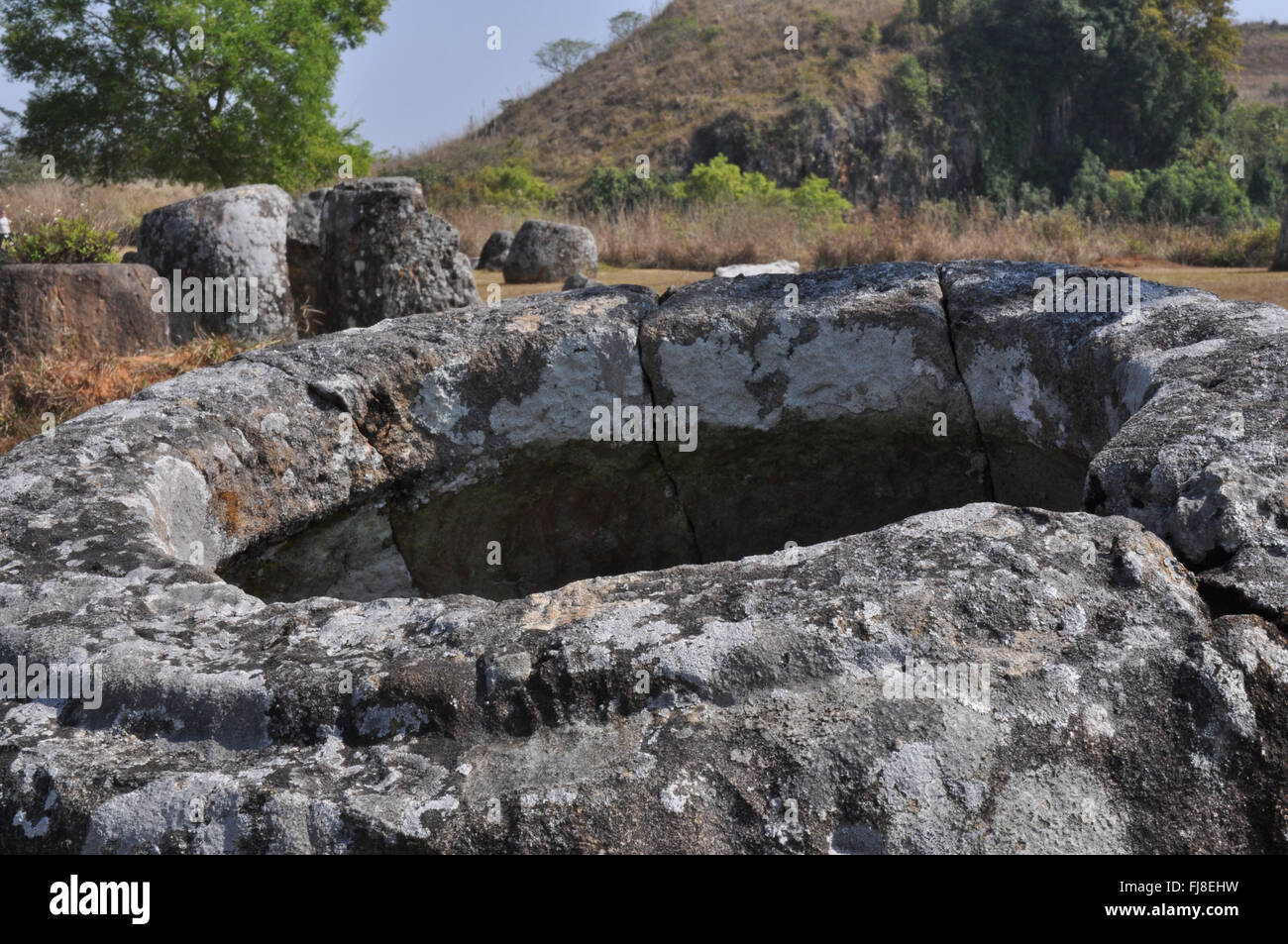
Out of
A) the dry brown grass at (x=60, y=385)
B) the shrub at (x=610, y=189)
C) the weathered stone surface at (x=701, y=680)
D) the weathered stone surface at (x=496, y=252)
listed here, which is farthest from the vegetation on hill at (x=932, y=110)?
the weathered stone surface at (x=701, y=680)

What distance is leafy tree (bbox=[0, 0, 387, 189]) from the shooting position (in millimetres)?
13812

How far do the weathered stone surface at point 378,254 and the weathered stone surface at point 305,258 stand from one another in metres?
0.07

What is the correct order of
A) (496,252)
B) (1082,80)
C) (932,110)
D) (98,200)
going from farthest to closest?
1. (932,110)
2. (1082,80)
3. (98,200)
4. (496,252)

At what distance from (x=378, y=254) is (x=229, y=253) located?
0.90 m

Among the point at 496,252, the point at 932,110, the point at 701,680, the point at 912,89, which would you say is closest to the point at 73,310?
the point at 701,680

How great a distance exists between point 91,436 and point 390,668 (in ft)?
3.55

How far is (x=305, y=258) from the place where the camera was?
6.41m

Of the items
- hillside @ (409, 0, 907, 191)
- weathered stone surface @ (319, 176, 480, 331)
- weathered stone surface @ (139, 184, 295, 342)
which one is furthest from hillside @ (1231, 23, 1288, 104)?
weathered stone surface @ (139, 184, 295, 342)

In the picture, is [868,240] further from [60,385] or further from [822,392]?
[822,392]

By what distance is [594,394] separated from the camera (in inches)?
108

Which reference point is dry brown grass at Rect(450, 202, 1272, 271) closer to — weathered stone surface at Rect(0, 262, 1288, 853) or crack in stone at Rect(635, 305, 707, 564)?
crack in stone at Rect(635, 305, 707, 564)

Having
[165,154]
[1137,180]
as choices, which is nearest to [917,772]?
[165,154]

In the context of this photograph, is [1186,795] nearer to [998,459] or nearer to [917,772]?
[917,772]

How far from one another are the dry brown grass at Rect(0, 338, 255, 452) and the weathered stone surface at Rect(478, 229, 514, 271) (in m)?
7.24
